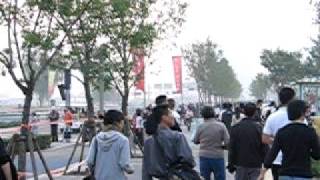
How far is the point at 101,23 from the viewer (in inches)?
672

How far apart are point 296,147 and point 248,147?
90.6 inches

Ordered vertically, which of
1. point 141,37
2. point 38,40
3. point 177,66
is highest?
point 177,66

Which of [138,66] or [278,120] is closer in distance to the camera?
[278,120]

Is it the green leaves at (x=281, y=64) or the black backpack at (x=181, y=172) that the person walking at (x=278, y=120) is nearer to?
the black backpack at (x=181, y=172)

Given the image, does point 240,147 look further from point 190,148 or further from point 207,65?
point 207,65

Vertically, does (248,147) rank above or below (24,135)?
below

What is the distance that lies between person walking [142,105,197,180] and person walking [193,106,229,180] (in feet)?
10.1

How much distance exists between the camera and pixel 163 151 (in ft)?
22.7

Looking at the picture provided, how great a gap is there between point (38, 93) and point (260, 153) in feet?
397

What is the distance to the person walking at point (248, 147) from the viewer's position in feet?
29.9

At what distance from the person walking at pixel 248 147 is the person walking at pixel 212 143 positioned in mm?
888

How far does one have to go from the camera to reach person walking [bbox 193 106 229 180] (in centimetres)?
1016

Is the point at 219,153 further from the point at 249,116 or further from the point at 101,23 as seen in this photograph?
the point at 101,23

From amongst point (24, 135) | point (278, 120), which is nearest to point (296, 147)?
point (278, 120)
